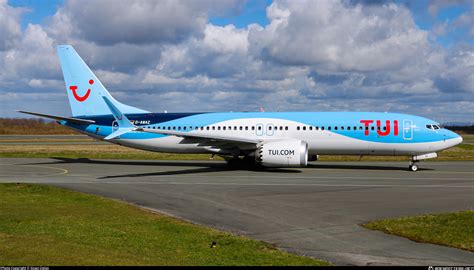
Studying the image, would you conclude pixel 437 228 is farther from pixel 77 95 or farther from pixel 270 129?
pixel 77 95

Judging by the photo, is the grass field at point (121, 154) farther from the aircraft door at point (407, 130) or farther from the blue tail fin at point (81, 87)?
the aircraft door at point (407, 130)

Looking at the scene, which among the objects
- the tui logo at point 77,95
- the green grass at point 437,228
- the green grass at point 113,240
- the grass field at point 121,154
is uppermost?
the tui logo at point 77,95

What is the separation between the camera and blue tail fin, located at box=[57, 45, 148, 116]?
3662 cm

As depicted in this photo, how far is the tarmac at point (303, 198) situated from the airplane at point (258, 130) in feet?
4.56

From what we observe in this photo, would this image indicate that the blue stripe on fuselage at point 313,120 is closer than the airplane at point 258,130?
No

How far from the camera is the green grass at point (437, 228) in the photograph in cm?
1152

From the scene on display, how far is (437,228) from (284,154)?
16156 mm

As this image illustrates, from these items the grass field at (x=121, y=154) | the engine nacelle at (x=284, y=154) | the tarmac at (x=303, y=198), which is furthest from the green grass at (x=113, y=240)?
the grass field at (x=121, y=154)

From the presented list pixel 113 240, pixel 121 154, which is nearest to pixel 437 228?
pixel 113 240

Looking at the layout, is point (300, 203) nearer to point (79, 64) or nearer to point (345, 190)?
point (345, 190)

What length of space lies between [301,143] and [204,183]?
25.8ft

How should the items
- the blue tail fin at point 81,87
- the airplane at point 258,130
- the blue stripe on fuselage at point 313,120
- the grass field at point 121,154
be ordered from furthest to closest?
1. the grass field at point 121,154
2. the blue tail fin at point 81,87
3. the blue stripe on fuselage at point 313,120
4. the airplane at point 258,130

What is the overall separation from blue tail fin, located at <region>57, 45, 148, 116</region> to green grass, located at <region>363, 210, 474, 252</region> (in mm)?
26411

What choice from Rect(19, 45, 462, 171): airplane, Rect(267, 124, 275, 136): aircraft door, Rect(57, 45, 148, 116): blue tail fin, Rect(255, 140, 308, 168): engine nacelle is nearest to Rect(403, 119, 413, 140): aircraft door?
Rect(19, 45, 462, 171): airplane
